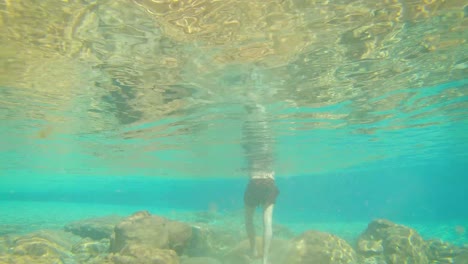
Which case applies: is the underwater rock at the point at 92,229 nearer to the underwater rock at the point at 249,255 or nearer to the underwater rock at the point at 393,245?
the underwater rock at the point at 249,255

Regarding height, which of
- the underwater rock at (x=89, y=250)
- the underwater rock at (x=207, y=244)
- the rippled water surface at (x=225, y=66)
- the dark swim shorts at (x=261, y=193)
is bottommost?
the underwater rock at (x=89, y=250)

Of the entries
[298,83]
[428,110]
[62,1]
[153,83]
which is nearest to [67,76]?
[153,83]

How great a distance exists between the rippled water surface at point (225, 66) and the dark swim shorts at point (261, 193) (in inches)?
153

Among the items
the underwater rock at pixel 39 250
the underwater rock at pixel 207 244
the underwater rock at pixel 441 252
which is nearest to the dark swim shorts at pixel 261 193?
the underwater rock at pixel 207 244

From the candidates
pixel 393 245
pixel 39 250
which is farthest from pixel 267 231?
pixel 39 250

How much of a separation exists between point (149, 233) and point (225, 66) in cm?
611

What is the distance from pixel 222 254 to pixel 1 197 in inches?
3332

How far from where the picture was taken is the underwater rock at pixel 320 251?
11547 millimetres

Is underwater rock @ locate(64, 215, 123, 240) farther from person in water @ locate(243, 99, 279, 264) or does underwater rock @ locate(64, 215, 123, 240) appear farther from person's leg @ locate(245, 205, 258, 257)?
person in water @ locate(243, 99, 279, 264)

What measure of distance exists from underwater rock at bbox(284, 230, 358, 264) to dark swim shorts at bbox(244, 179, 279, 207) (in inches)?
85.3

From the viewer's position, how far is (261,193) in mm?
13898

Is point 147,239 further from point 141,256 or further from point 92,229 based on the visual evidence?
point 92,229

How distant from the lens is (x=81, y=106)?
14.9m

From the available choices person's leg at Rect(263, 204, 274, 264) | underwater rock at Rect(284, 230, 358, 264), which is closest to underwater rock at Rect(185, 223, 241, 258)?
person's leg at Rect(263, 204, 274, 264)
